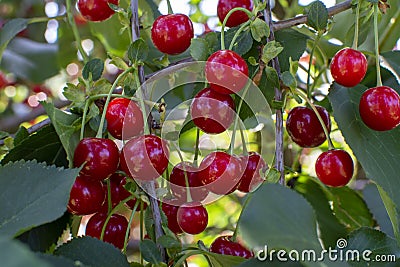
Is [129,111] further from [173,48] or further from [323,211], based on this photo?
[323,211]

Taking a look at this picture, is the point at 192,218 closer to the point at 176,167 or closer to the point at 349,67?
the point at 176,167

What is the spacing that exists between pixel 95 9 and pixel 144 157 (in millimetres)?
391

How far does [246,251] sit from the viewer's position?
0.88 meters

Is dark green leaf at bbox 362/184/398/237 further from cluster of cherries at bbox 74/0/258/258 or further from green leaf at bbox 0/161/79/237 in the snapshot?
green leaf at bbox 0/161/79/237

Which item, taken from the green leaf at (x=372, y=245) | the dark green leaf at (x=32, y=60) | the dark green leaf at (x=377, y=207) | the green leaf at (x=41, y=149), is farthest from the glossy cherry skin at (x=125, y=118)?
the dark green leaf at (x=32, y=60)

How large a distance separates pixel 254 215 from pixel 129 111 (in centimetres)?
38

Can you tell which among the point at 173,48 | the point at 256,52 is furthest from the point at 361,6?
the point at 173,48

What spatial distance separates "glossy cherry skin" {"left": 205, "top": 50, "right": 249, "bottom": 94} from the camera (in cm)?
85

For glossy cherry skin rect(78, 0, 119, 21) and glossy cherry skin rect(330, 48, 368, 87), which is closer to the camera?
glossy cherry skin rect(330, 48, 368, 87)

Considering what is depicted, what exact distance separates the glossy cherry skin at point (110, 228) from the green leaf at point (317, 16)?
43cm

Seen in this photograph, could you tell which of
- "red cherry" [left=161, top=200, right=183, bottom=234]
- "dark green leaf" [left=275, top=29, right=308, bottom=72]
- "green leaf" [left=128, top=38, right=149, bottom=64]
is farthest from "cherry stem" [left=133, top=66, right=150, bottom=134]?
"dark green leaf" [left=275, top=29, right=308, bottom=72]

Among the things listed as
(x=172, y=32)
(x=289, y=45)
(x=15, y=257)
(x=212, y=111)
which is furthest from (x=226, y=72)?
(x=15, y=257)

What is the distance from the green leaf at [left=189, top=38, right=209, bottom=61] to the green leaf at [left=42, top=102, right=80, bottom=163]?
19 cm

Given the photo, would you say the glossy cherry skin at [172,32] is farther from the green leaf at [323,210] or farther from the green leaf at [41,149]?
the green leaf at [323,210]
